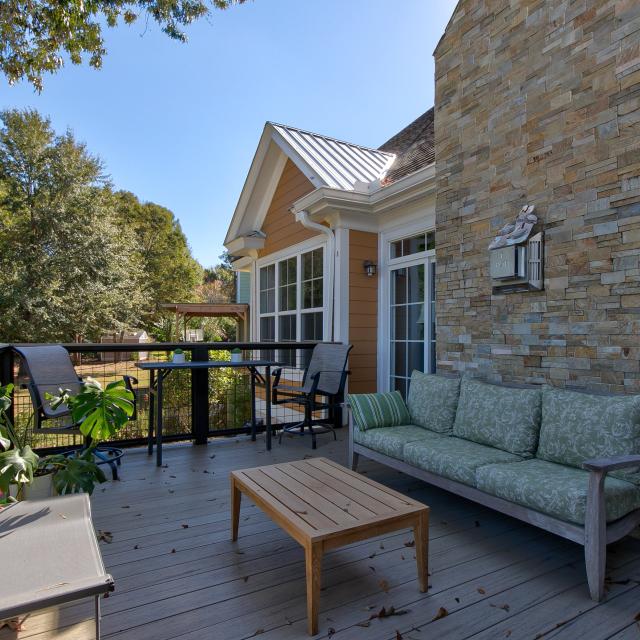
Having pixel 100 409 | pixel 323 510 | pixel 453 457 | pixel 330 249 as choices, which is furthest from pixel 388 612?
pixel 330 249

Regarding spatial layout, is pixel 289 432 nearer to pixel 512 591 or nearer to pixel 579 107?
pixel 512 591

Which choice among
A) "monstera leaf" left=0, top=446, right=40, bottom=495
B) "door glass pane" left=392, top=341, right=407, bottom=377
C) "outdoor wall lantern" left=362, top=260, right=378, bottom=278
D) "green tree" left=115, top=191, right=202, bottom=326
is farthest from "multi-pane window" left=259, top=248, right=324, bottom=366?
"green tree" left=115, top=191, right=202, bottom=326

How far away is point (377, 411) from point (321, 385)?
5.59 ft

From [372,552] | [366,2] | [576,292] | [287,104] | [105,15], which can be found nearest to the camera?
[372,552]

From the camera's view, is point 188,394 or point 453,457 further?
point 188,394

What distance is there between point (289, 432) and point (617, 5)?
478cm

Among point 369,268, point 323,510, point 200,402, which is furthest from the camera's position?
point 369,268

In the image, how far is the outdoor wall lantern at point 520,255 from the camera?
3.24 metres

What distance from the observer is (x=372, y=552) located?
96.8 inches

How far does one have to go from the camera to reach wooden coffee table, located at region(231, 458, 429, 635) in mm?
1807

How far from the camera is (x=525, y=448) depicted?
9.31 ft

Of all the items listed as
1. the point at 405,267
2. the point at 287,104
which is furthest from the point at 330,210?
the point at 287,104

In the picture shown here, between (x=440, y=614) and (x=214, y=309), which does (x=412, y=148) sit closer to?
(x=214, y=309)

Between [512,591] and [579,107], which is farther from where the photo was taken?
[579,107]
